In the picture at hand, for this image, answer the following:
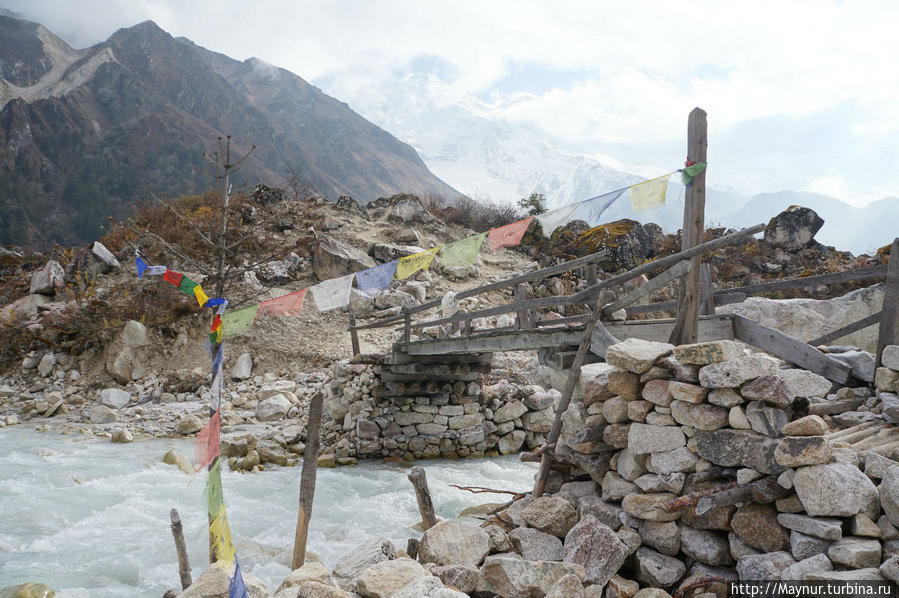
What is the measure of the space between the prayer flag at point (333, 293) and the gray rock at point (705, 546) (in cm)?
575

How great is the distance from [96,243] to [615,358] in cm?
2011

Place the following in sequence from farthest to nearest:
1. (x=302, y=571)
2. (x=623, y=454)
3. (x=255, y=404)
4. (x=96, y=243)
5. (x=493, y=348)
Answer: (x=96, y=243) < (x=255, y=404) < (x=493, y=348) < (x=623, y=454) < (x=302, y=571)

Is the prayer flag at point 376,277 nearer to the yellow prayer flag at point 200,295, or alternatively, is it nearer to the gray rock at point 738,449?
the yellow prayer flag at point 200,295

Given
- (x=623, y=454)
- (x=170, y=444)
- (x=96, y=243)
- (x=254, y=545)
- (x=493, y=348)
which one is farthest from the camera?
(x=96, y=243)

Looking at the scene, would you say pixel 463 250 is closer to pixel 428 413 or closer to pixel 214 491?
pixel 428 413

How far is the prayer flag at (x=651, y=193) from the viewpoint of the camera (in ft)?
18.9

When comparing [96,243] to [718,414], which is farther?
[96,243]

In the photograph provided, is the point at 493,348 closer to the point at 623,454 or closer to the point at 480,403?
the point at 623,454

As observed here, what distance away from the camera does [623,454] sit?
12.6 ft

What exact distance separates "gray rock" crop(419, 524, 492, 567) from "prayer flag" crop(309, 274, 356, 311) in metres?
4.64

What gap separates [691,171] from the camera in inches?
176

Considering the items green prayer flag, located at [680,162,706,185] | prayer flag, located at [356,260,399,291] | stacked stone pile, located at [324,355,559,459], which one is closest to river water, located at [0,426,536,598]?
stacked stone pile, located at [324,355,559,459]

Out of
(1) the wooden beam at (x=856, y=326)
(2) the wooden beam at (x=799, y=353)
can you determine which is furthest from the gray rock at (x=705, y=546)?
(1) the wooden beam at (x=856, y=326)

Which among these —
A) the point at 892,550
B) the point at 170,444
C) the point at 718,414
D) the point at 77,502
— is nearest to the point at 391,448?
the point at 170,444
